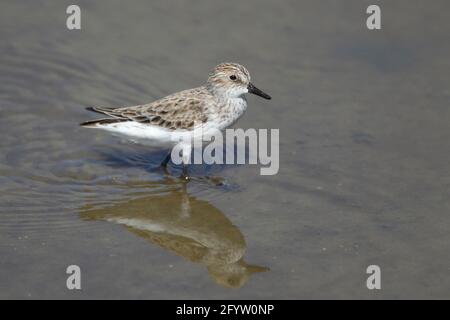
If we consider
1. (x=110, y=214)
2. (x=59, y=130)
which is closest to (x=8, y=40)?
(x=59, y=130)

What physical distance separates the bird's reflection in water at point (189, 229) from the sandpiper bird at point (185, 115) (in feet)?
2.66

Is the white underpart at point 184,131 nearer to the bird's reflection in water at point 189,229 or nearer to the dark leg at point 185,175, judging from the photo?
the dark leg at point 185,175

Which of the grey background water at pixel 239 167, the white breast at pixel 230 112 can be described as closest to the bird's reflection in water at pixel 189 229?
the grey background water at pixel 239 167

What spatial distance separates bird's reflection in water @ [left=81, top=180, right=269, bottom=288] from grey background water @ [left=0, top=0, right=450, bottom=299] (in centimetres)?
3

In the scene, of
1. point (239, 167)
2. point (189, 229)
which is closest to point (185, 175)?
point (239, 167)

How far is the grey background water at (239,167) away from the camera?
8.91 metres

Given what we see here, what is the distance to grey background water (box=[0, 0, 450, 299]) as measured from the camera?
8914mm

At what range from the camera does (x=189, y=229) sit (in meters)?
9.92

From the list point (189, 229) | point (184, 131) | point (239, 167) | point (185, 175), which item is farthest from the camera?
point (239, 167)

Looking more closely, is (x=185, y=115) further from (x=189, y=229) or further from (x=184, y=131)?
(x=189, y=229)

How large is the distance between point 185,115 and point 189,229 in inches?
80.2

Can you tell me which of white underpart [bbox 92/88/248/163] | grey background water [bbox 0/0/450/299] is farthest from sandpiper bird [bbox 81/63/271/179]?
grey background water [bbox 0/0/450/299]

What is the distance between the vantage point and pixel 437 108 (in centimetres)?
1287
